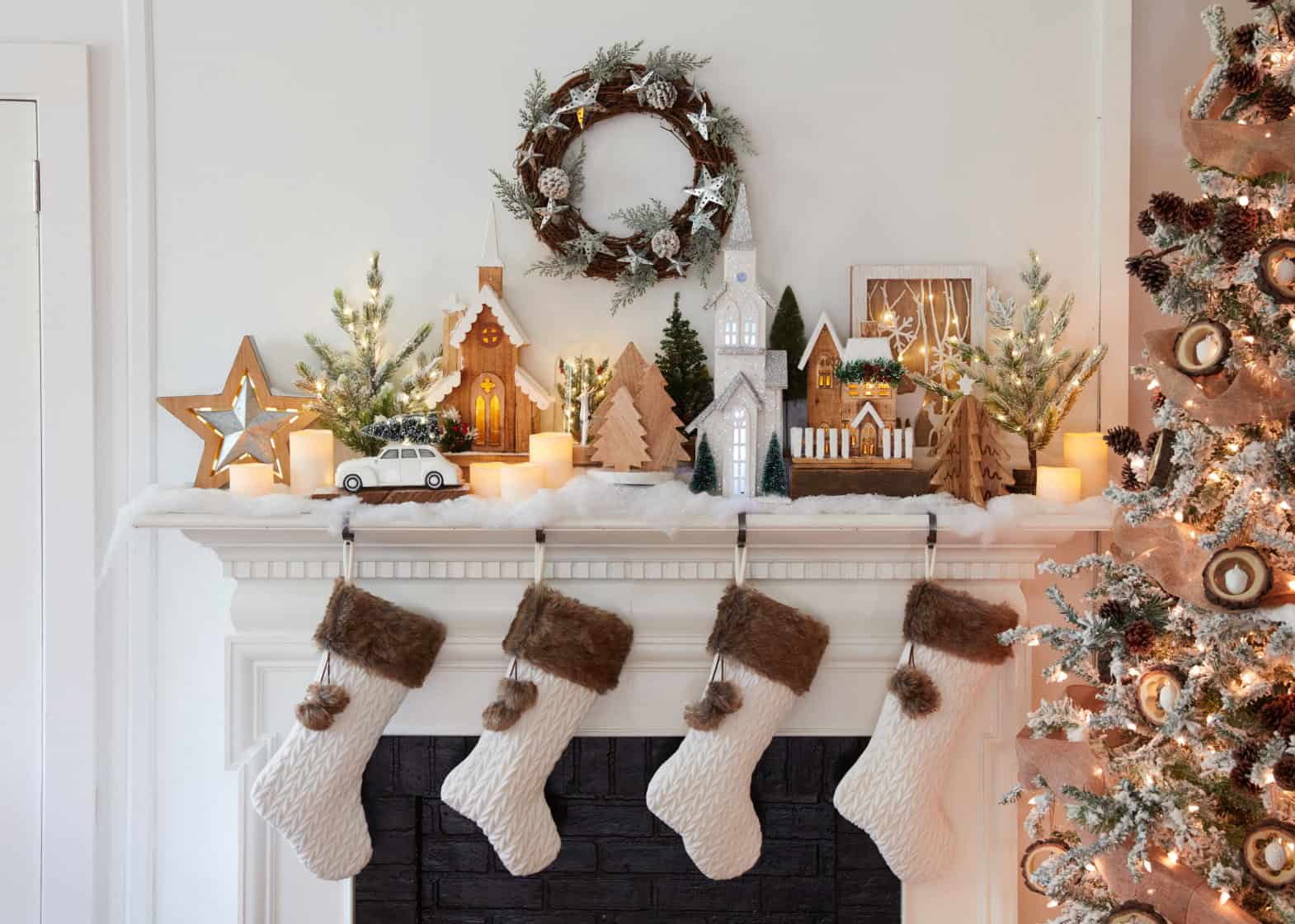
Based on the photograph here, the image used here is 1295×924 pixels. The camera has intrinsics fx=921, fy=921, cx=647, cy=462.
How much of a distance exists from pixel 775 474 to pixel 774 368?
20 cm

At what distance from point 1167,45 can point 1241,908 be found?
5.40ft

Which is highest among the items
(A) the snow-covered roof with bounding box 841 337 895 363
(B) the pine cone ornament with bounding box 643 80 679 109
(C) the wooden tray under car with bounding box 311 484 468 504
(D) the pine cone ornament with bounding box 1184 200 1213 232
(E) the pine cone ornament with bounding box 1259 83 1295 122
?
(B) the pine cone ornament with bounding box 643 80 679 109

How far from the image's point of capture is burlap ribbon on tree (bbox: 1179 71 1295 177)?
126cm

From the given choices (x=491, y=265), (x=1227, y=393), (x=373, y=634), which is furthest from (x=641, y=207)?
(x=1227, y=393)

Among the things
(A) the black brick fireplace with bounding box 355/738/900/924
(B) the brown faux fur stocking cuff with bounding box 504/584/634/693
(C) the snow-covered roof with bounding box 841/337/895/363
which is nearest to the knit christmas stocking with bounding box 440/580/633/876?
(B) the brown faux fur stocking cuff with bounding box 504/584/634/693

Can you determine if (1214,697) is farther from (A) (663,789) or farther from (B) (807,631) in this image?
(A) (663,789)

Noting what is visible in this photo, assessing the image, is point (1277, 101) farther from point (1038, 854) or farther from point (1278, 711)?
point (1038, 854)

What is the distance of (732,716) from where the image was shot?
5.47 ft

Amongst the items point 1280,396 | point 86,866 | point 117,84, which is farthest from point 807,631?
point 117,84

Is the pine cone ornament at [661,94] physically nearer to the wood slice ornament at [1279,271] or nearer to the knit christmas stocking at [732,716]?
the knit christmas stocking at [732,716]

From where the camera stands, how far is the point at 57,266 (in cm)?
189

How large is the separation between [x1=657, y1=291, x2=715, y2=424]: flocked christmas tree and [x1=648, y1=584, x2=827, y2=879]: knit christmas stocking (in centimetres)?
37

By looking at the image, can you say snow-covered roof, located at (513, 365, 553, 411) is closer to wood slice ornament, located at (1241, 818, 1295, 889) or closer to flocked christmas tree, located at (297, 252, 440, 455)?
flocked christmas tree, located at (297, 252, 440, 455)

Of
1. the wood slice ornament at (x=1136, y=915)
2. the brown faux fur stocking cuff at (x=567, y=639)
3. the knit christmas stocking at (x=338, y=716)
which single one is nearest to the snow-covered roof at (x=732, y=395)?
the brown faux fur stocking cuff at (x=567, y=639)
